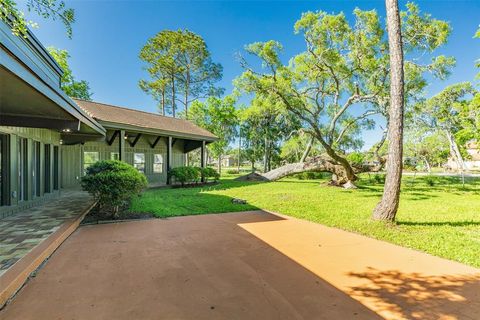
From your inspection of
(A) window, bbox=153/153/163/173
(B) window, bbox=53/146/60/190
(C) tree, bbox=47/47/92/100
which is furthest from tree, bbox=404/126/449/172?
(C) tree, bbox=47/47/92/100

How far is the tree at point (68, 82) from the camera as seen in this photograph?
59.1 ft

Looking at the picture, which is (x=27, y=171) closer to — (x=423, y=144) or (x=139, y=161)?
(x=139, y=161)

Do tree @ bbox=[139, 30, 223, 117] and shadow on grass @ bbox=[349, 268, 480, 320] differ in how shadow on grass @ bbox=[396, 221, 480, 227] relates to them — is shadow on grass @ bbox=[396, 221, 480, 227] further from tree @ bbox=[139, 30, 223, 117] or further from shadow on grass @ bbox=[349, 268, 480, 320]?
tree @ bbox=[139, 30, 223, 117]

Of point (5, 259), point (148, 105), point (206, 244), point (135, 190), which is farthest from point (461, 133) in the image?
point (148, 105)

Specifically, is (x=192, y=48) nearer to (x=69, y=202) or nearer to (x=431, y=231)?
(x=69, y=202)

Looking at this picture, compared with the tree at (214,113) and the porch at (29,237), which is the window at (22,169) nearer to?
the porch at (29,237)

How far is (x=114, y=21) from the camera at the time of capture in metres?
12.6

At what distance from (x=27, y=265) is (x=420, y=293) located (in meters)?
4.84

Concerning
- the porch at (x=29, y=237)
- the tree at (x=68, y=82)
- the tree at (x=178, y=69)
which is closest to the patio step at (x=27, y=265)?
the porch at (x=29, y=237)

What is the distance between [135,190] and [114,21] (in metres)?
10.7

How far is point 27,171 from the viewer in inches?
275

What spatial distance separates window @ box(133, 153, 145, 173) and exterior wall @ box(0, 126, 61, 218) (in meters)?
6.41

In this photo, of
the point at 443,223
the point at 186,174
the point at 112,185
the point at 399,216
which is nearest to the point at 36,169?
the point at 112,185

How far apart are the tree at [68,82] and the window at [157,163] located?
851 cm
